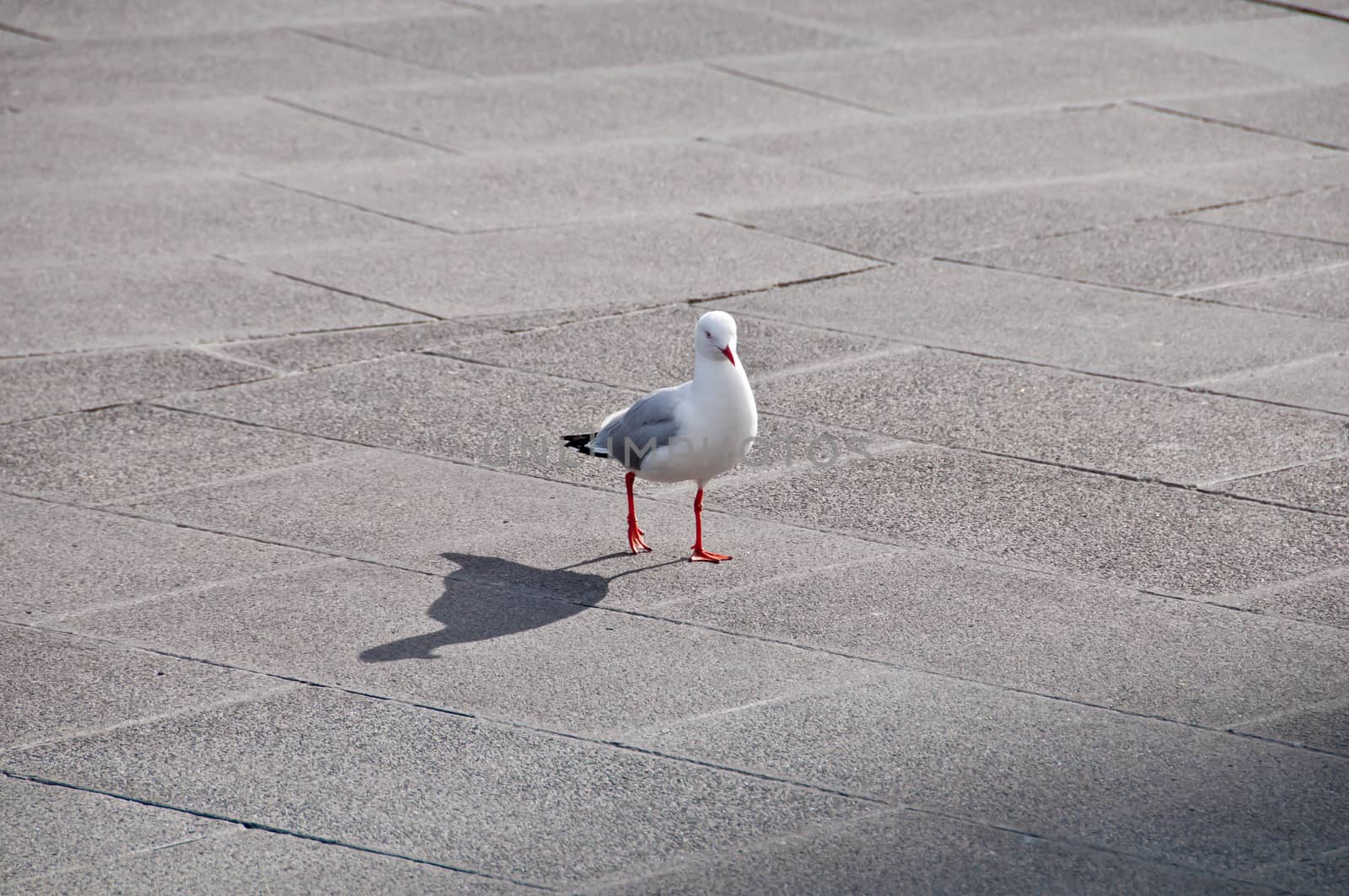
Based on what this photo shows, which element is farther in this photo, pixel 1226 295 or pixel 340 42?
pixel 340 42

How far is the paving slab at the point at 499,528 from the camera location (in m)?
6.81

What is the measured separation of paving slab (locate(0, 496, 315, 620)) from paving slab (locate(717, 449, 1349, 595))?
7.47ft

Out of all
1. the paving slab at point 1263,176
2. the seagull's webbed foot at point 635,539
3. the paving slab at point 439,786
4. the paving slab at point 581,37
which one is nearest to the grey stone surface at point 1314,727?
the paving slab at point 439,786

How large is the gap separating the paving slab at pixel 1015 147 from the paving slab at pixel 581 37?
303 cm

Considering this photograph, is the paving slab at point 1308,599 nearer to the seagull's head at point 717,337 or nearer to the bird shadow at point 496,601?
the seagull's head at point 717,337

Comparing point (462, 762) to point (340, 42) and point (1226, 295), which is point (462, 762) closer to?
point (1226, 295)

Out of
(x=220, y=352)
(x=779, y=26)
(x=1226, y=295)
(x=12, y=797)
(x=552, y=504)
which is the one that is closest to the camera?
(x=12, y=797)

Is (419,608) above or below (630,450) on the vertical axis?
below

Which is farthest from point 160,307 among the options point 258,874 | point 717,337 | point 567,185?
point 258,874

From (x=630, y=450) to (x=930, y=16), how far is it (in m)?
12.5

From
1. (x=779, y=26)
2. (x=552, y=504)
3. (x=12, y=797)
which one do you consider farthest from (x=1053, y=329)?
(x=779, y=26)

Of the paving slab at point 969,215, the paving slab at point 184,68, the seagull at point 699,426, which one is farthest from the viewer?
the paving slab at point 184,68

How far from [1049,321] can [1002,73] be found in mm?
6514

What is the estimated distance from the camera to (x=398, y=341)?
947cm
